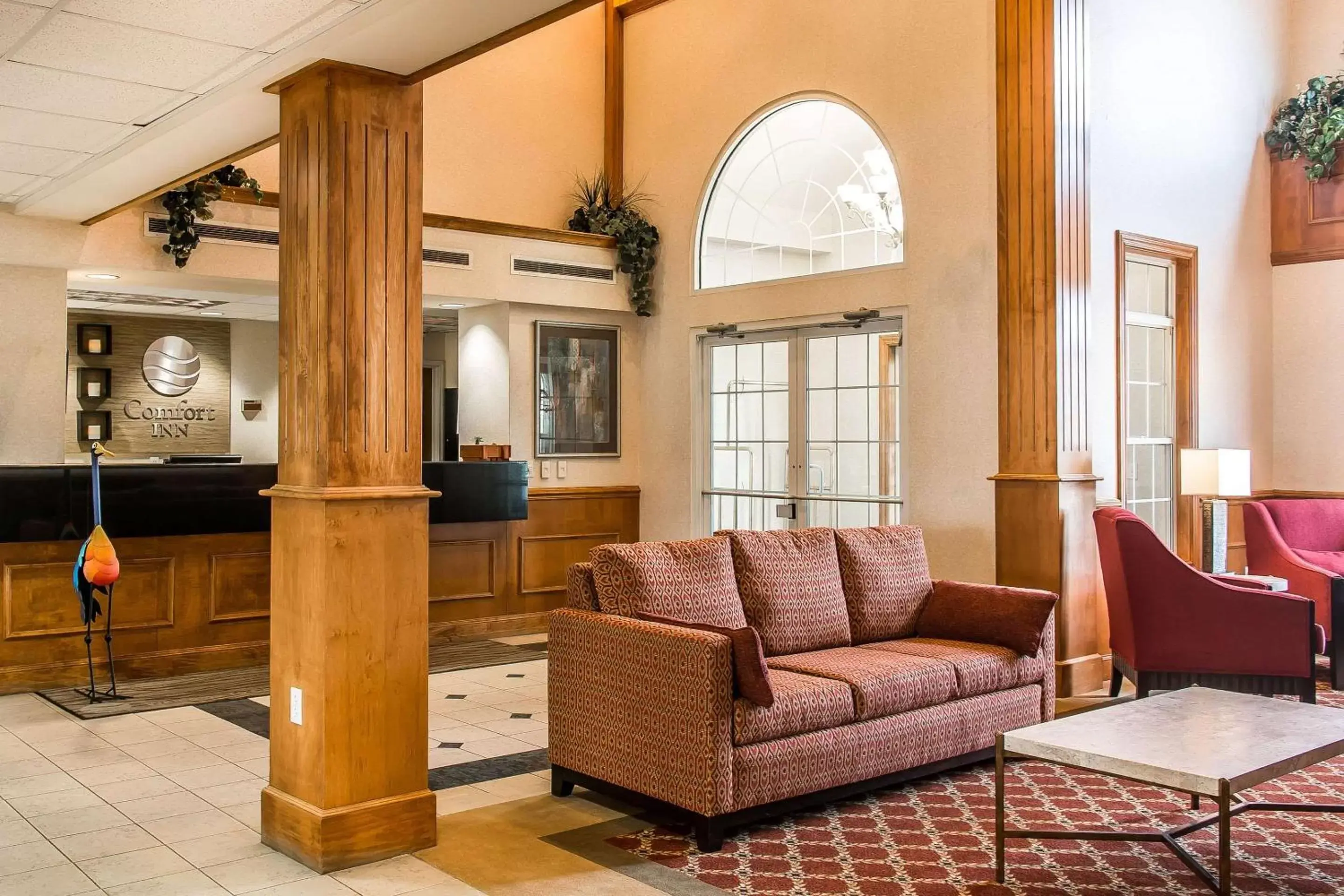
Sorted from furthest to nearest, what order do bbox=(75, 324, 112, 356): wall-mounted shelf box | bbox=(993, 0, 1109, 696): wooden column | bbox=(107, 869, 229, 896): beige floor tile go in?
bbox=(75, 324, 112, 356): wall-mounted shelf box < bbox=(993, 0, 1109, 696): wooden column < bbox=(107, 869, 229, 896): beige floor tile

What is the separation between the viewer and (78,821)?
13.4 feet

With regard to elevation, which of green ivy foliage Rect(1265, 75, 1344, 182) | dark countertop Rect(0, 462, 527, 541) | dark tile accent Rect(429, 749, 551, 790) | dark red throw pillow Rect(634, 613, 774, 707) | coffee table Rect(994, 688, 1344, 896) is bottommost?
dark tile accent Rect(429, 749, 551, 790)

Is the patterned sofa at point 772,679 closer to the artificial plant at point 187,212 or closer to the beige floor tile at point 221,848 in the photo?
the beige floor tile at point 221,848

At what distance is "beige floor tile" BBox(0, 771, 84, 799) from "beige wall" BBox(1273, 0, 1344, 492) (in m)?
7.60

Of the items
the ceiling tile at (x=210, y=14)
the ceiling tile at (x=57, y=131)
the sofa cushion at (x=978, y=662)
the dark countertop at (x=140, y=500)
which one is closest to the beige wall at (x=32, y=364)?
the dark countertop at (x=140, y=500)

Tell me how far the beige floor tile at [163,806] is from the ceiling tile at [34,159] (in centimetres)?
264

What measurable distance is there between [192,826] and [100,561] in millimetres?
2111

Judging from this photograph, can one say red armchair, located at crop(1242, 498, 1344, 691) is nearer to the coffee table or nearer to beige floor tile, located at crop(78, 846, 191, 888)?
the coffee table

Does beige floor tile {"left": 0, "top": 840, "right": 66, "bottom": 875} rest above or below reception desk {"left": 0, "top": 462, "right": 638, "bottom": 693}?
below

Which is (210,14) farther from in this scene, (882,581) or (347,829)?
(882,581)

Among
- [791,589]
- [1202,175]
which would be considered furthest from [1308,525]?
[791,589]

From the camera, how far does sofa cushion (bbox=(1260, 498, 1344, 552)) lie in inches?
293

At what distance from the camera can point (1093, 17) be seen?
21.2 ft

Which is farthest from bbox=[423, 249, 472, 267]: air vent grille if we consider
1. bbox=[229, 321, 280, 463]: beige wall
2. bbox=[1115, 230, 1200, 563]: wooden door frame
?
bbox=[1115, 230, 1200, 563]: wooden door frame
